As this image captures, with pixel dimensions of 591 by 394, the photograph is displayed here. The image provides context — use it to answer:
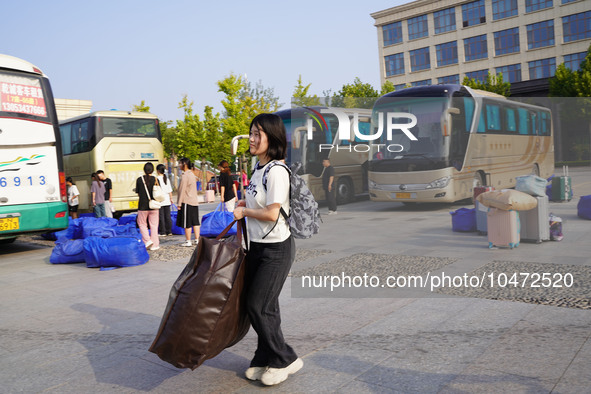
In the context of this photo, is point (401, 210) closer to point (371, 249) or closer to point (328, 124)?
point (328, 124)

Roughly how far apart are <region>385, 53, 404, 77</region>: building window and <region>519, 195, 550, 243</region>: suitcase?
46667mm

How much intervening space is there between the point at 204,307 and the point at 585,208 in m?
9.89

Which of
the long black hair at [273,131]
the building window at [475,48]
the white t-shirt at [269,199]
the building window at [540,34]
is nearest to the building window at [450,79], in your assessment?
the building window at [475,48]

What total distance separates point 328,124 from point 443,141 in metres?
4.98

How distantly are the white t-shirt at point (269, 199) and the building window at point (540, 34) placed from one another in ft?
151

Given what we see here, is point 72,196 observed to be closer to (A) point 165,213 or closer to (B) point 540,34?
(A) point 165,213

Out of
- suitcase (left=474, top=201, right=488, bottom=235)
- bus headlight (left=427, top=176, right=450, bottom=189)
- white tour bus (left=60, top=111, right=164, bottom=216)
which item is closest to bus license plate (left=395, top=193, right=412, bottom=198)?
bus headlight (left=427, top=176, right=450, bottom=189)

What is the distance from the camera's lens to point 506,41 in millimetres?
45469

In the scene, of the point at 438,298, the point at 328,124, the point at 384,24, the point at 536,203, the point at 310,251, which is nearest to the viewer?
the point at 438,298

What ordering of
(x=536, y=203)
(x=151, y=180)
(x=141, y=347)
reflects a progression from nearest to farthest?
(x=141, y=347)
(x=536, y=203)
(x=151, y=180)

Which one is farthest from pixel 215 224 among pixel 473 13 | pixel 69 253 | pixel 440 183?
pixel 473 13

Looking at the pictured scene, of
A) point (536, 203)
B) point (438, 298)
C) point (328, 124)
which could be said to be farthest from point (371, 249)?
point (328, 124)

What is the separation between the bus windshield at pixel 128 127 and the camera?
16672 mm

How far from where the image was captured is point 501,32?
45688mm
